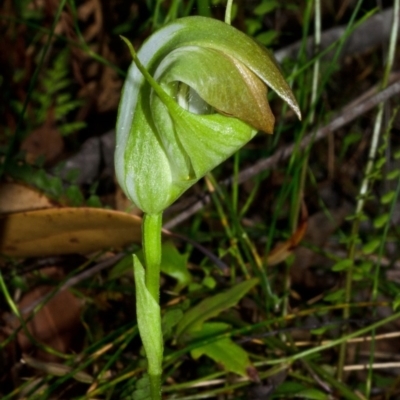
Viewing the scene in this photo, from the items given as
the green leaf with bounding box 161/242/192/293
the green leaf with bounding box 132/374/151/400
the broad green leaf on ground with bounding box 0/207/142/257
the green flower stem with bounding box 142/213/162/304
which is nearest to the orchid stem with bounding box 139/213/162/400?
the green flower stem with bounding box 142/213/162/304

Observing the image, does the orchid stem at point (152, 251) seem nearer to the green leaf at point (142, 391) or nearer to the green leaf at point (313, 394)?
the green leaf at point (142, 391)

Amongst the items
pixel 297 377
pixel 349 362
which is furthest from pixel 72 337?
pixel 349 362

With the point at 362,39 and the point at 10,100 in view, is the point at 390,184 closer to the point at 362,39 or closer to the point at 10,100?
the point at 362,39

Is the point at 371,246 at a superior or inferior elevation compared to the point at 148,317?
inferior

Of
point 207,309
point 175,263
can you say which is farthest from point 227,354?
point 175,263

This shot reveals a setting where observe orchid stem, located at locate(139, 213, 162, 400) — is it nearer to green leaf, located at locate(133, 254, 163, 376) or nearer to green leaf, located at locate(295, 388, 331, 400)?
green leaf, located at locate(133, 254, 163, 376)

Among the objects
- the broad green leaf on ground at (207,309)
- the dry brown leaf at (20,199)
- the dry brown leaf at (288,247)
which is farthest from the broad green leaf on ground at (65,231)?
the dry brown leaf at (288,247)

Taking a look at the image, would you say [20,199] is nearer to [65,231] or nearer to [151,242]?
[65,231]
